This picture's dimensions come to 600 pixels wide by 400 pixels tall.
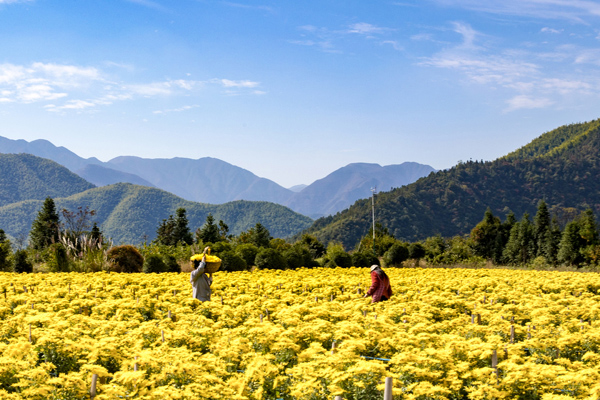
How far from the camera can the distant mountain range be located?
13838 centimetres

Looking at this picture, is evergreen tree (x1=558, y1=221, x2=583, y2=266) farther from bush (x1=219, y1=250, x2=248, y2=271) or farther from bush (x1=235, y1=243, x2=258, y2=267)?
bush (x1=219, y1=250, x2=248, y2=271)

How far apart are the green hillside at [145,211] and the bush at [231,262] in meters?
117

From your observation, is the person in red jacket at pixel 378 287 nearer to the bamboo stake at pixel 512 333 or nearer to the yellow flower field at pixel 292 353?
the yellow flower field at pixel 292 353

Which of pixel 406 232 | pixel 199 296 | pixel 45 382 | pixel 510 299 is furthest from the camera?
pixel 406 232

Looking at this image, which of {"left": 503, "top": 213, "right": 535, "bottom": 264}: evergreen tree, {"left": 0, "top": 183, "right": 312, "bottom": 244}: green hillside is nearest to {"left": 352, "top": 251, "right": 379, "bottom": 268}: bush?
{"left": 503, "top": 213, "right": 535, "bottom": 264}: evergreen tree

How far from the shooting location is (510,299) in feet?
42.0

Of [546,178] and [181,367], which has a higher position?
[546,178]

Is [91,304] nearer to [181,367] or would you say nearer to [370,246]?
[181,367]

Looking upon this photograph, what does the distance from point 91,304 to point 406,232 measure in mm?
70852

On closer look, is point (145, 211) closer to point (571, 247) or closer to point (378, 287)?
point (571, 247)

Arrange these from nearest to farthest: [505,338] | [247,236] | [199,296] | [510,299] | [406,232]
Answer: [505,338] < [199,296] < [510,299] < [247,236] < [406,232]

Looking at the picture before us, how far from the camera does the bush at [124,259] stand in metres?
20.8

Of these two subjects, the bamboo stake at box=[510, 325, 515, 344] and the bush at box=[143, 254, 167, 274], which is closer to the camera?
the bamboo stake at box=[510, 325, 515, 344]

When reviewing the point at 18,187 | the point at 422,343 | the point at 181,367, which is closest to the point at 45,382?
the point at 181,367
